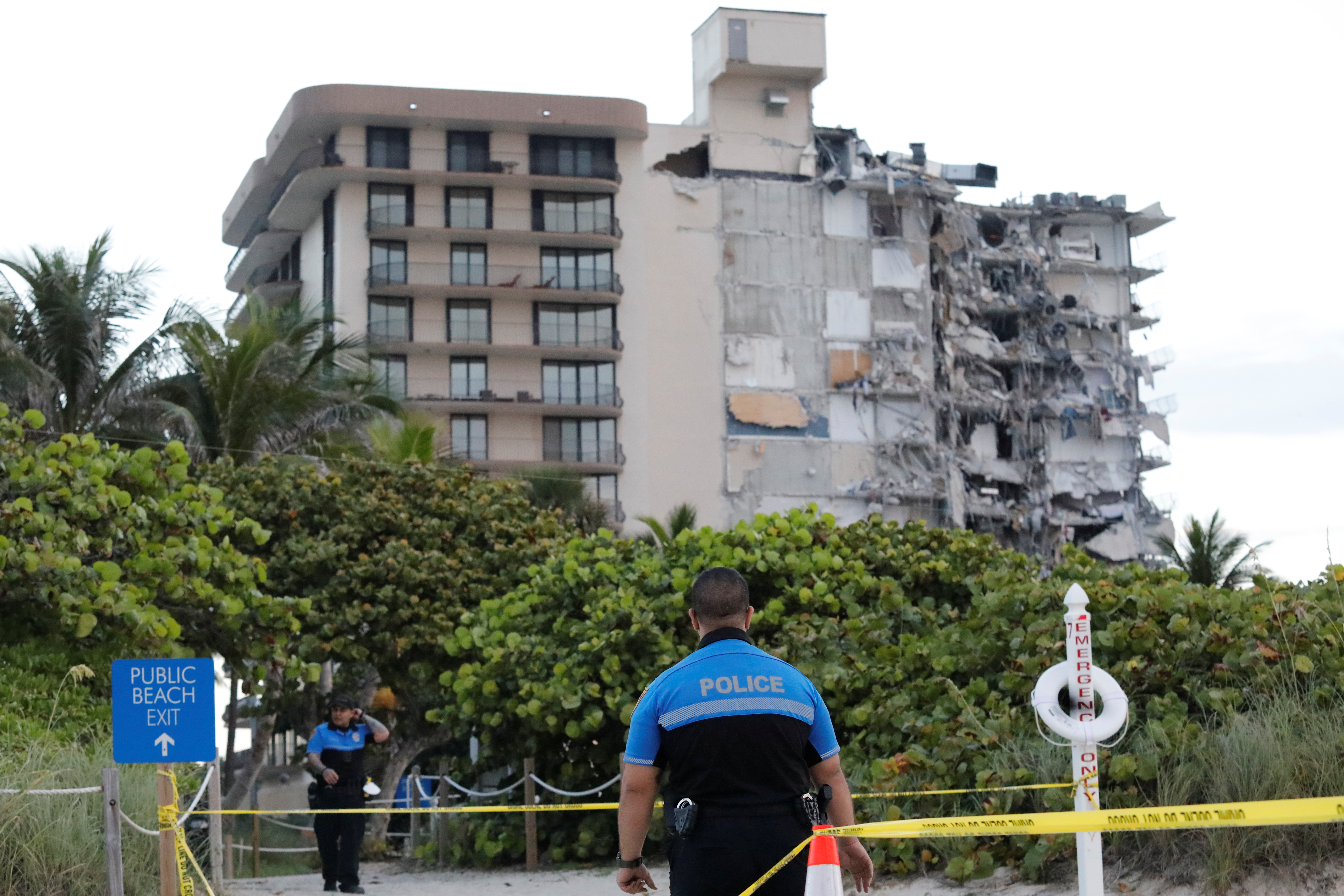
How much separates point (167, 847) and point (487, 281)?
44.9 metres

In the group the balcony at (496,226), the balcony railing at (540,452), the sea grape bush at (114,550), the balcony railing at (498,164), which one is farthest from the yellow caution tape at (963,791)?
the balcony railing at (498,164)

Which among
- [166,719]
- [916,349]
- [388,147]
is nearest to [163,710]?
[166,719]

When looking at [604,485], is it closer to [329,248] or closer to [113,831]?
[329,248]

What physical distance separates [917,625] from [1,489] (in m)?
8.12

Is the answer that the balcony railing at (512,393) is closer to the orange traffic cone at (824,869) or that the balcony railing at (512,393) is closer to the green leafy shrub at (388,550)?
the green leafy shrub at (388,550)

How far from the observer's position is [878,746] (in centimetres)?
1087

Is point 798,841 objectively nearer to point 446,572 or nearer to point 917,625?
point 917,625

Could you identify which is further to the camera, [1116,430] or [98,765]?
[1116,430]

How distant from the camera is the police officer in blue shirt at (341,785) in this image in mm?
11844

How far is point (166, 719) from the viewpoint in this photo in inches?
331

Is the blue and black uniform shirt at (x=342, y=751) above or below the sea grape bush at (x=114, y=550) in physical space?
below

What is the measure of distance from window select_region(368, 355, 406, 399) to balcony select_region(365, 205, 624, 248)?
4381mm

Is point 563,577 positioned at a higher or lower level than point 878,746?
higher

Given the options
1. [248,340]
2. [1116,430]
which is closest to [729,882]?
[248,340]
